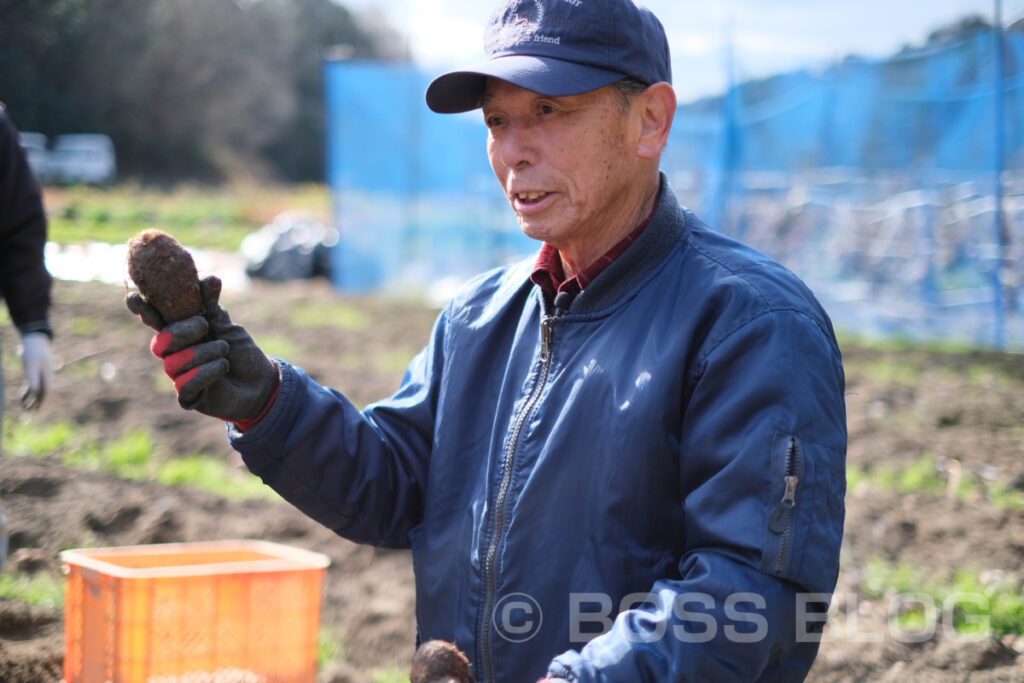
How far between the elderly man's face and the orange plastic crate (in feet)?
3.63

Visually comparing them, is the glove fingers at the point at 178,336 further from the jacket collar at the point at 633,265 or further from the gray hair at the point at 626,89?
the gray hair at the point at 626,89

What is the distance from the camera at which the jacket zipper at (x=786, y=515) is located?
1.44m

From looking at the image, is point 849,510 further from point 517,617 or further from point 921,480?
point 517,617

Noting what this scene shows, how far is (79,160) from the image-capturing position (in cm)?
812

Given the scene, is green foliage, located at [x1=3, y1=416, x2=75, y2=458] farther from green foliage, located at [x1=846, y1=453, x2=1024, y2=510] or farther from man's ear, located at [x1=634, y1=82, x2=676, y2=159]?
man's ear, located at [x1=634, y1=82, x2=676, y2=159]

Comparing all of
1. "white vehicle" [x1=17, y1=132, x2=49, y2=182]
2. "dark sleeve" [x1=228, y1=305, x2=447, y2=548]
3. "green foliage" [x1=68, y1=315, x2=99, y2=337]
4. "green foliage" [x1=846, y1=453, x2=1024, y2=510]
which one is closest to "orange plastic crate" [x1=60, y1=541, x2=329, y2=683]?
"dark sleeve" [x1=228, y1=305, x2=447, y2=548]

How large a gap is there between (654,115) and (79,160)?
24.6 ft

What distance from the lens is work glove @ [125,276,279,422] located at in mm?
1815

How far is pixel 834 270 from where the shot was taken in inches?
351

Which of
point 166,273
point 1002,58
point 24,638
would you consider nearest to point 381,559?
point 24,638

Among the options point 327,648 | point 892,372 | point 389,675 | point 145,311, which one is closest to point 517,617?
point 145,311

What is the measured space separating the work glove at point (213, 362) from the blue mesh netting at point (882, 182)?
22.7ft

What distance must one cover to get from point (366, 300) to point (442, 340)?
9686 millimetres

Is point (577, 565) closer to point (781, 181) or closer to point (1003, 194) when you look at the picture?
point (1003, 194)
